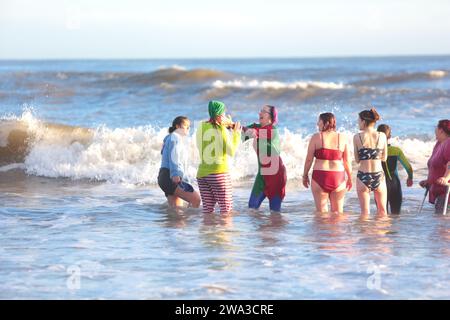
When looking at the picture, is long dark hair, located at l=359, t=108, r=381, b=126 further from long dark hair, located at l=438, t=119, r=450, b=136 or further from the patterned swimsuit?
long dark hair, located at l=438, t=119, r=450, b=136

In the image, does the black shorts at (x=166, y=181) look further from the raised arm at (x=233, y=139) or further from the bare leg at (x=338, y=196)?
the bare leg at (x=338, y=196)

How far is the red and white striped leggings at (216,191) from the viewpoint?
370 inches

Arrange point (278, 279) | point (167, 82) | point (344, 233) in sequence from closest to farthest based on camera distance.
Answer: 1. point (278, 279)
2. point (344, 233)
3. point (167, 82)

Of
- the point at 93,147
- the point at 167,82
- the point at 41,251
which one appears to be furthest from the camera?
the point at 167,82

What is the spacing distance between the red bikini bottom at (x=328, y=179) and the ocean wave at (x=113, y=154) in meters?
4.77

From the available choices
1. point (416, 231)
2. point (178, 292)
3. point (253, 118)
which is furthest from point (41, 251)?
point (253, 118)

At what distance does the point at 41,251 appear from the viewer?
8.00m

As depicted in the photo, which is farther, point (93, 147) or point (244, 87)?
point (244, 87)

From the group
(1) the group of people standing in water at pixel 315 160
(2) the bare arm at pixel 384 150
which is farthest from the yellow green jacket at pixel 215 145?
(2) the bare arm at pixel 384 150

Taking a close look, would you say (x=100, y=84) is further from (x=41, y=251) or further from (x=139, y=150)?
(x=41, y=251)

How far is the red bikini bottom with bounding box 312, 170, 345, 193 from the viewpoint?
9.19 m

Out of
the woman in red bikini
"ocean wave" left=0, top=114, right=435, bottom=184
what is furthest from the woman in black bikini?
"ocean wave" left=0, top=114, right=435, bottom=184

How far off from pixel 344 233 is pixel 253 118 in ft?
50.6

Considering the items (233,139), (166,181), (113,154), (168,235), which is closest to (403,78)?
(113,154)
